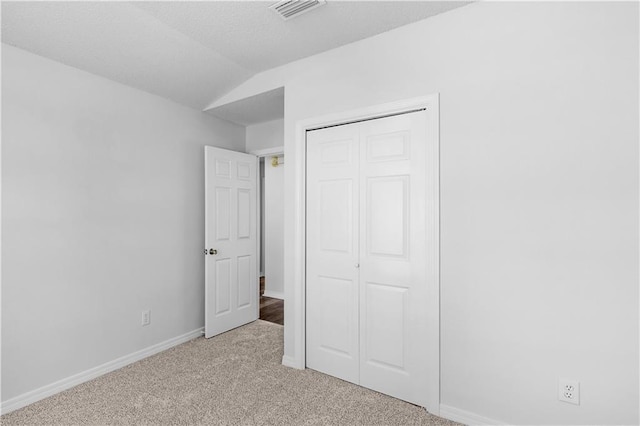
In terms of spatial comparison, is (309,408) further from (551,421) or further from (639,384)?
(639,384)

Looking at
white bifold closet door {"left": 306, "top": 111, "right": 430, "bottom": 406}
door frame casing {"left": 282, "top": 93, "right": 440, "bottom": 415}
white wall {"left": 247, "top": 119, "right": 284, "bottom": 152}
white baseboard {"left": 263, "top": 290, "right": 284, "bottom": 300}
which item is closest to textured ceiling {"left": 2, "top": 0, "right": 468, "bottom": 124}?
door frame casing {"left": 282, "top": 93, "right": 440, "bottom": 415}

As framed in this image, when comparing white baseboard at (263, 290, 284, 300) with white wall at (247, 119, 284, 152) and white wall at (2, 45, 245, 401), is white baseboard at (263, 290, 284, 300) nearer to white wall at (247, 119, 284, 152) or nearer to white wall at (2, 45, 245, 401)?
white wall at (2, 45, 245, 401)

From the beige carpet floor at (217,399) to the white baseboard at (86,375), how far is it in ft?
0.18

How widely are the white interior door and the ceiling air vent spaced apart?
1701 mm

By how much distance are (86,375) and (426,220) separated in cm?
276

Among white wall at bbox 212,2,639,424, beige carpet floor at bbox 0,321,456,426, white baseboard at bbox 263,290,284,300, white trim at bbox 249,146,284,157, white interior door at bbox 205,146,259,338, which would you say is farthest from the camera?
white baseboard at bbox 263,290,284,300

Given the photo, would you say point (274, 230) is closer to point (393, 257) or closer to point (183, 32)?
point (393, 257)

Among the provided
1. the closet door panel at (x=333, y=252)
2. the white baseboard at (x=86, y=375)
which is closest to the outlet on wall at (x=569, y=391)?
the closet door panel at (x=333, y=252)

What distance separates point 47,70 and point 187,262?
1.90 meters

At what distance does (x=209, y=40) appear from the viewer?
2408 mm

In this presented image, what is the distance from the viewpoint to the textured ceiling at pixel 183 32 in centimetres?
203

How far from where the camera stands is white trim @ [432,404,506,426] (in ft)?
6.37

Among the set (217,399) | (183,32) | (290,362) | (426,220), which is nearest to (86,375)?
(217,399)

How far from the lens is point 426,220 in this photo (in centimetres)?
213
